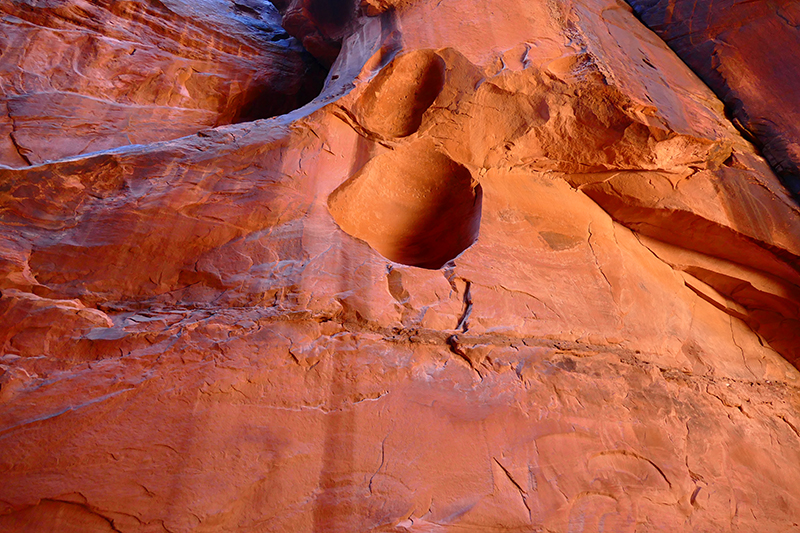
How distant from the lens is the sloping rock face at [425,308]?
2391 mm

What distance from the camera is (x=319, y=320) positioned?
9.87ft

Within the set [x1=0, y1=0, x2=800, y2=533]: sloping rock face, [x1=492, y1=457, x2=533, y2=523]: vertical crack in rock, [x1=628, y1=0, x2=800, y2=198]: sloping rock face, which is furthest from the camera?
[x1=628, y1=0, x2=800, y2=198]: sloping rock face

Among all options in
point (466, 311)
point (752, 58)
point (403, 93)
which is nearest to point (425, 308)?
point (466, 311)

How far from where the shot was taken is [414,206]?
429cm

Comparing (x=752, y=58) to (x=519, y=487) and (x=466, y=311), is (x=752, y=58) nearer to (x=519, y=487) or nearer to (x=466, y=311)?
(x=466, y=311)

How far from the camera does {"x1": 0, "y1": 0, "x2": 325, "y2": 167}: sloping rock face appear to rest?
4.74 meters

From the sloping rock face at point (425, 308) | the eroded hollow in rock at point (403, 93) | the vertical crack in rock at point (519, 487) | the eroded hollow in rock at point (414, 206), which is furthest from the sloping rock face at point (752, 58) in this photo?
the vertical crack in rock at point (519, 487)

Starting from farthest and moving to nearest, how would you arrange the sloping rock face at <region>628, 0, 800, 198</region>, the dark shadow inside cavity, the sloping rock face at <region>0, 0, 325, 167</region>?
the dark shadow inside cavity < the sloping rock face at <region>628, 0, 800, 198</region> < the sloping rock face at <region>0, 0, 325, 167</region>

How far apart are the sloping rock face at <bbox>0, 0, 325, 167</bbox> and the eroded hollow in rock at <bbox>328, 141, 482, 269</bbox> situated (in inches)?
110

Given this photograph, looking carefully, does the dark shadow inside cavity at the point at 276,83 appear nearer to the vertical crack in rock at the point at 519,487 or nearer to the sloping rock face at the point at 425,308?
the sloping rock face at the point at 425,308

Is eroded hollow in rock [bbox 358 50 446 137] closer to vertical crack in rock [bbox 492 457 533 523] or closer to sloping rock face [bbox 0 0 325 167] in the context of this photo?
sloping rock face [bbox 0 0 325 167]

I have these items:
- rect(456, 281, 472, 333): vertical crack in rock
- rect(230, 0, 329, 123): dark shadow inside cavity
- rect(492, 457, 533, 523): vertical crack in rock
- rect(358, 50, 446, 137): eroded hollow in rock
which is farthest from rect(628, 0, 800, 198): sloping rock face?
rect(230, 0, 329, 123): dark shadow inside cavity

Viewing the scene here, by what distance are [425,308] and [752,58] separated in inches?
226

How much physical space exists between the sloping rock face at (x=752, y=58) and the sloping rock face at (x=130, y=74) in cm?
517
